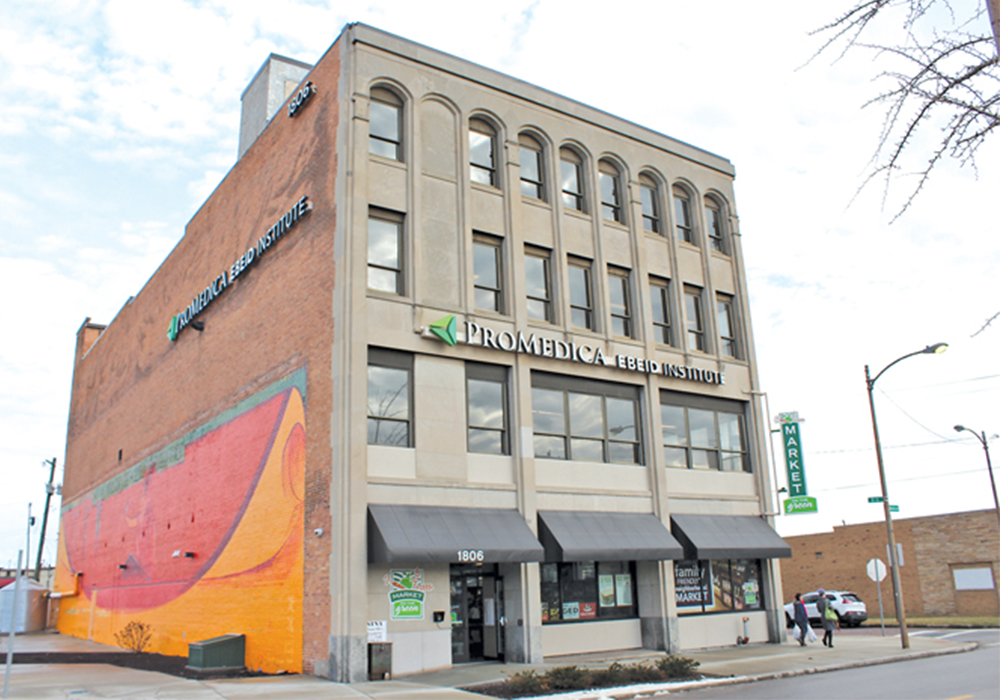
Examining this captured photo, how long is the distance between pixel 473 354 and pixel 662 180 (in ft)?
34.9

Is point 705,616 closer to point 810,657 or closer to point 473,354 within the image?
point 810,657

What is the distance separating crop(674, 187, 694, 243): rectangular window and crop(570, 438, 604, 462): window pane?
28.5 ft

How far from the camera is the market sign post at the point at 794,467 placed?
81.8 ft

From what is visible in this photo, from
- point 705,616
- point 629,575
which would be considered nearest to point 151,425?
point 629,575

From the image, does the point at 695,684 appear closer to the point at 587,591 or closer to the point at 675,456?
the point at 587,591

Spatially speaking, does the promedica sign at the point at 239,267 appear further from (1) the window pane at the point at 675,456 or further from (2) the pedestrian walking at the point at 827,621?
(2) the pedestrian walking at the point at 827,621

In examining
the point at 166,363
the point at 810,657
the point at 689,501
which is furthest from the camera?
the point at 166,363

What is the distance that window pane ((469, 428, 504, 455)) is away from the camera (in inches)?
802

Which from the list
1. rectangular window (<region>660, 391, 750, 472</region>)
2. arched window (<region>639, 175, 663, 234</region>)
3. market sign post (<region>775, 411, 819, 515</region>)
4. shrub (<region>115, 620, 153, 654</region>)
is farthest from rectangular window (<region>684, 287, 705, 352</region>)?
shrub (<region>115, 620, 153, 654</region>)

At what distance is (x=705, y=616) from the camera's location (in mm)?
23281

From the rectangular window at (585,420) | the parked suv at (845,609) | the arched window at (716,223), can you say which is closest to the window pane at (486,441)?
the rectangular window at (585,420)

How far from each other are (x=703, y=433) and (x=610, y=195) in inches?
321

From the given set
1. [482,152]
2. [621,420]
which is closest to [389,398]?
[621,420]

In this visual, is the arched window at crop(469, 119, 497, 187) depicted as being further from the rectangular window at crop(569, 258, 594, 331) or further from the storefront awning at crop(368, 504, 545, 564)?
the storefront awning at crop(368, 504, 545, 564)
